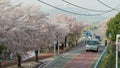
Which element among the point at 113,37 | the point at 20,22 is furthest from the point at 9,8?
the point at 113,37

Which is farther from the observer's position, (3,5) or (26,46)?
(26,46)

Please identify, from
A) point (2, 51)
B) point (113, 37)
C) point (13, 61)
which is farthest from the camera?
point (113, 37)

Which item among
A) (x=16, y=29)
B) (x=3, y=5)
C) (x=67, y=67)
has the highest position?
(x=3, y=5)

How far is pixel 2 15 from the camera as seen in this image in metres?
26.5

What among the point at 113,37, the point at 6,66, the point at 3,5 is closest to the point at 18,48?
the point at 3,5

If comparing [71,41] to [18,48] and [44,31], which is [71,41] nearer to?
[44,31]

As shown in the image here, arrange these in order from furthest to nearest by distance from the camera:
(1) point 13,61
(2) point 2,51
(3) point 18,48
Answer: (1) point 13,61 → (3) point 18,48 → (2) point 2,51

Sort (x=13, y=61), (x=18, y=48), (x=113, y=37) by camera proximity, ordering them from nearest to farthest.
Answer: (x=18, y=48), (x=13, y=61), (x=113, y=37)

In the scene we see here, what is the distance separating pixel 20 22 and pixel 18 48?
6.84 ft

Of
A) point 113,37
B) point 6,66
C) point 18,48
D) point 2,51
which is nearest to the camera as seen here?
point 2,51

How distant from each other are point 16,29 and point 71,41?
4313 cm

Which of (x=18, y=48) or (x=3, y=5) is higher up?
(x=3, y=5)

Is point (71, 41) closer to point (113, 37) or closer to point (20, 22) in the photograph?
point (113, 37)

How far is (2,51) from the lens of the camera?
89.2 ft
